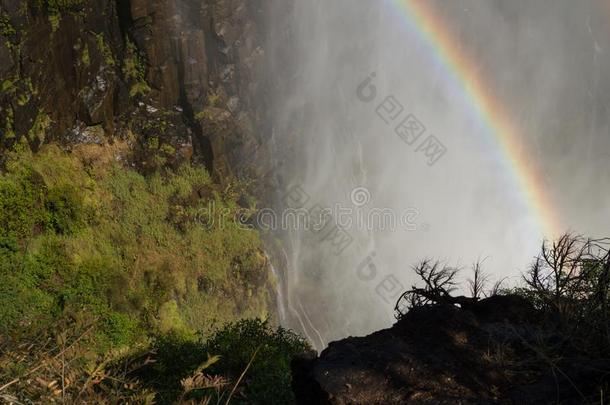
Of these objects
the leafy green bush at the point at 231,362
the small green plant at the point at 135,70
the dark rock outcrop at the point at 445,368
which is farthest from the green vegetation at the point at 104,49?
the dark rock outcrop at the point at 445,368

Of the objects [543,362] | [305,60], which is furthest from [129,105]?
[543,362]

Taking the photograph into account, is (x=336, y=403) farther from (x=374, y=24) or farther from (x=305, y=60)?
(x=374, y=24)

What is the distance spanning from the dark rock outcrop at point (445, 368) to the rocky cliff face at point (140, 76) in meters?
14.3

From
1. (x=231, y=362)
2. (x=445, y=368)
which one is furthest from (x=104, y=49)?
(x=445, y=368)

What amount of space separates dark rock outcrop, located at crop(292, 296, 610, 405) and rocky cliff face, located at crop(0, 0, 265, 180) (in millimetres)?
14300

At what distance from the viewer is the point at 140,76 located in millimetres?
18906

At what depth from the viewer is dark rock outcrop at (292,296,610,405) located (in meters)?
4.29

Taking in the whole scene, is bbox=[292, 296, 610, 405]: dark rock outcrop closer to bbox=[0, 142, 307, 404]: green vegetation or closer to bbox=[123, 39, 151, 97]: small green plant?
bbox=[0, 142, 307, 404]: green vegetation

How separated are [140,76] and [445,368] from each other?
56.8 feet

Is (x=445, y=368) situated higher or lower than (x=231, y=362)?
higher

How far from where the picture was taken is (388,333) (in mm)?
5582

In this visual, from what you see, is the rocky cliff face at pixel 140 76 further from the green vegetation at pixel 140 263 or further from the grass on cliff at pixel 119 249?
the grass on cliff at pixel 119 249

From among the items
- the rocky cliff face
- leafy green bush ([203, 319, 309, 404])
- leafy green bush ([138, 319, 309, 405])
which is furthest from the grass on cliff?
leafy green bush ([203, 319, 309, 404])

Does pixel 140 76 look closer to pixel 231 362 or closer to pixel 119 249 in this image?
pixel 119 249
